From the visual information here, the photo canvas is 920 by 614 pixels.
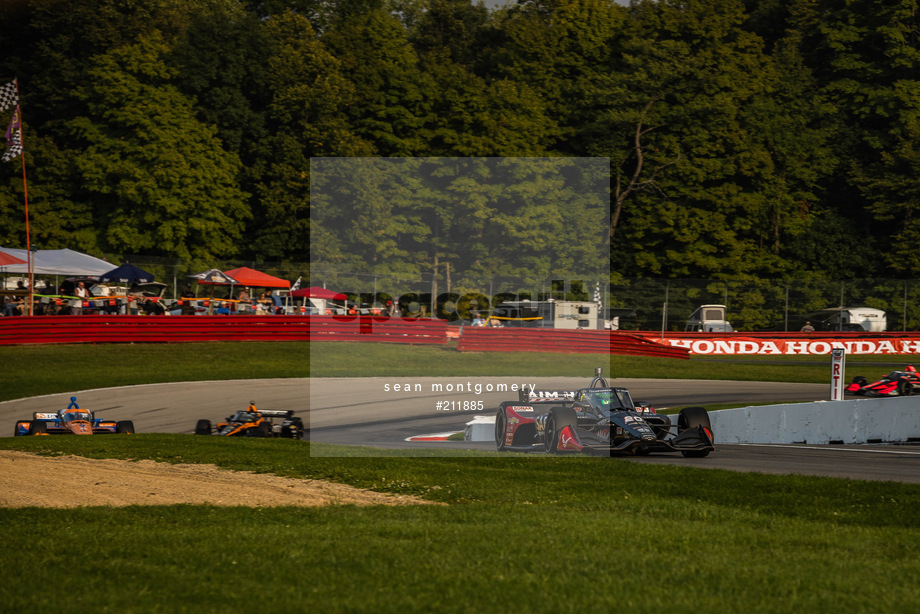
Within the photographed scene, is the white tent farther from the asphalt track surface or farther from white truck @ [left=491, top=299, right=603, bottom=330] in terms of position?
white truck @ [left=491, top=299, right=603, bottom=330]

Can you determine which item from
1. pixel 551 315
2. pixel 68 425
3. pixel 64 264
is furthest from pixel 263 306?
pixel 68 425

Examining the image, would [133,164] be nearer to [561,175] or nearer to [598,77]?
[561,175]

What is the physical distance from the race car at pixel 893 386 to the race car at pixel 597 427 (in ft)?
35.3

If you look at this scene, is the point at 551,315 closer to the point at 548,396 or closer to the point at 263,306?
the point at 263,306

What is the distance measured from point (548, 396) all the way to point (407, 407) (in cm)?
704

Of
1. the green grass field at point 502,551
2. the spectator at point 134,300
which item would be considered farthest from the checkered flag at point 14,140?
the green grass field at point 502,551

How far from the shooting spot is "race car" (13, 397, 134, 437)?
17562 mm

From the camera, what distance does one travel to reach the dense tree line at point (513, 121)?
50.4 metres

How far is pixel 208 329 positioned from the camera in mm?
31625

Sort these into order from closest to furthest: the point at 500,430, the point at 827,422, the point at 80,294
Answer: the point at 500,430, the point at 827,422, the point at 80,294

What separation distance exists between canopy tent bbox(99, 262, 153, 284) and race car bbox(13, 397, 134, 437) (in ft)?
64.7

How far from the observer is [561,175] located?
42688mm

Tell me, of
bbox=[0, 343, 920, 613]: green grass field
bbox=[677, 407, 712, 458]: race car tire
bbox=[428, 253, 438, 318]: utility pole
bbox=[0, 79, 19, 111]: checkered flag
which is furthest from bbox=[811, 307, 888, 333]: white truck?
bbox=[0, 79, 19, 111]: checkered flag

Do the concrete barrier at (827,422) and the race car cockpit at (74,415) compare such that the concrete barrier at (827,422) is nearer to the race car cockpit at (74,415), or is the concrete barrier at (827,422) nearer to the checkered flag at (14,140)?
the race car cockpit at (74,415)
